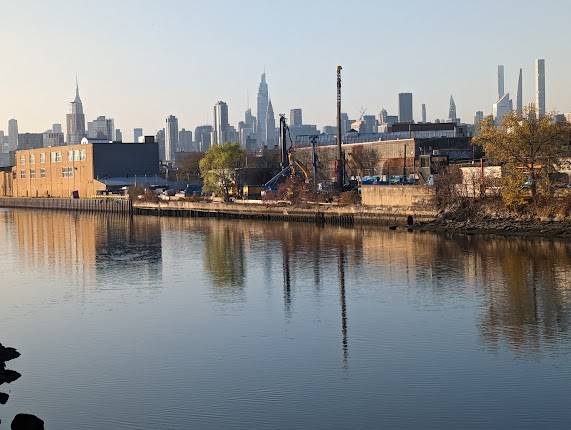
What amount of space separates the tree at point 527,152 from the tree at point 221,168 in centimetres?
2743

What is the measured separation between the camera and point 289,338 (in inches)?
763

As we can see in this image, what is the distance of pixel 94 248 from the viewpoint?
130ft

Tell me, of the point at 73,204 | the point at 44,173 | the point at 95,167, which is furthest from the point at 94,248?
the point at 44,173

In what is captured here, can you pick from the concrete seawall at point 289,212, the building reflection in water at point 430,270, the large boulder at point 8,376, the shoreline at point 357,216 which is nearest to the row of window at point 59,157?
the shoreline at point 357,216

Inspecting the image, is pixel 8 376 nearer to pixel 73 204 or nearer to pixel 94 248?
pixel 94 248

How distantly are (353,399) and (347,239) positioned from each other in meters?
24.2

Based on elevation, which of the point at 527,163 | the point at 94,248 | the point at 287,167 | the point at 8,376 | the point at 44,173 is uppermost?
the point at 44,173

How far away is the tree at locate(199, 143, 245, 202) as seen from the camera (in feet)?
216


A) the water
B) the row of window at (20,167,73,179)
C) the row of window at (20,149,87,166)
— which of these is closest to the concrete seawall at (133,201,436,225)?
the water

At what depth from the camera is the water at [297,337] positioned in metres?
14.6

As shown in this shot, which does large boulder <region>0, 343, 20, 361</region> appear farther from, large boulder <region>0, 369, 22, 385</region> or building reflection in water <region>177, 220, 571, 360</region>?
building reflection in water <region>177, 220, 571, 360</region>

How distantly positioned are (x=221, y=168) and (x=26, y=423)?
174 ft

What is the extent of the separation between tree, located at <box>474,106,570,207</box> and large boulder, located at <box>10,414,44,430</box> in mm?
28365

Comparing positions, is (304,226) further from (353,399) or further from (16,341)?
(353,399)
